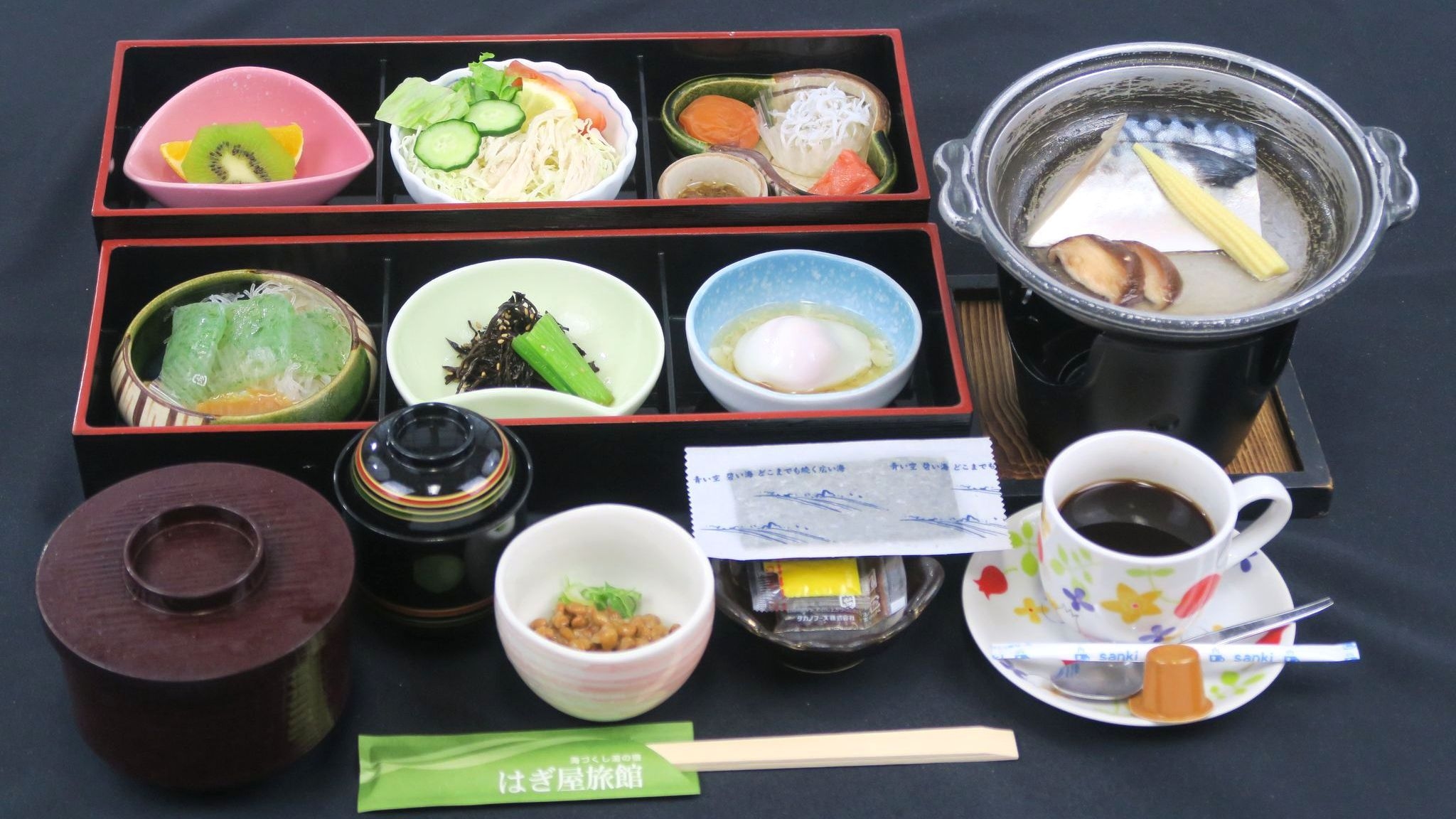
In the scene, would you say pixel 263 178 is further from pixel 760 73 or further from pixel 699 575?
pixel 699 575

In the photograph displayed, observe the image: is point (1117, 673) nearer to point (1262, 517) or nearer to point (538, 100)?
point (1262, 517)

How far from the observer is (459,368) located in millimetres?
1527

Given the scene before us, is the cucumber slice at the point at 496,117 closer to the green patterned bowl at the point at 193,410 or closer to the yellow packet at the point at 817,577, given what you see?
the green patterned bowl at the point at 193,410

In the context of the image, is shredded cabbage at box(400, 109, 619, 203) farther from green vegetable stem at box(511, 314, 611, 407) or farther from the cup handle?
the cup handle

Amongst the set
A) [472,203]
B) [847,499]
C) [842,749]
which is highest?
[472,203]

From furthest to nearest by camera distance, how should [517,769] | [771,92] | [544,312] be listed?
1. [771,92]
2. [544,312]
3. [517,769]

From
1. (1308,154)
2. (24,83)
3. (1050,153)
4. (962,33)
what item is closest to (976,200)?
(1050,153)

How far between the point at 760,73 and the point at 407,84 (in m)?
0.43

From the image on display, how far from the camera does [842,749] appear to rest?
1.27 m

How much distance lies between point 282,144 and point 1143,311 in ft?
3.25

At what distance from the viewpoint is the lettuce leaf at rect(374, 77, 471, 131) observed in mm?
1705

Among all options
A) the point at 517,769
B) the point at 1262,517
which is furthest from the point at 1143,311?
the point at 517,769

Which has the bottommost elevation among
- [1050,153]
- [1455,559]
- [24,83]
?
[1455,559]

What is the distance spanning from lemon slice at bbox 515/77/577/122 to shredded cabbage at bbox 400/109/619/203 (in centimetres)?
2
